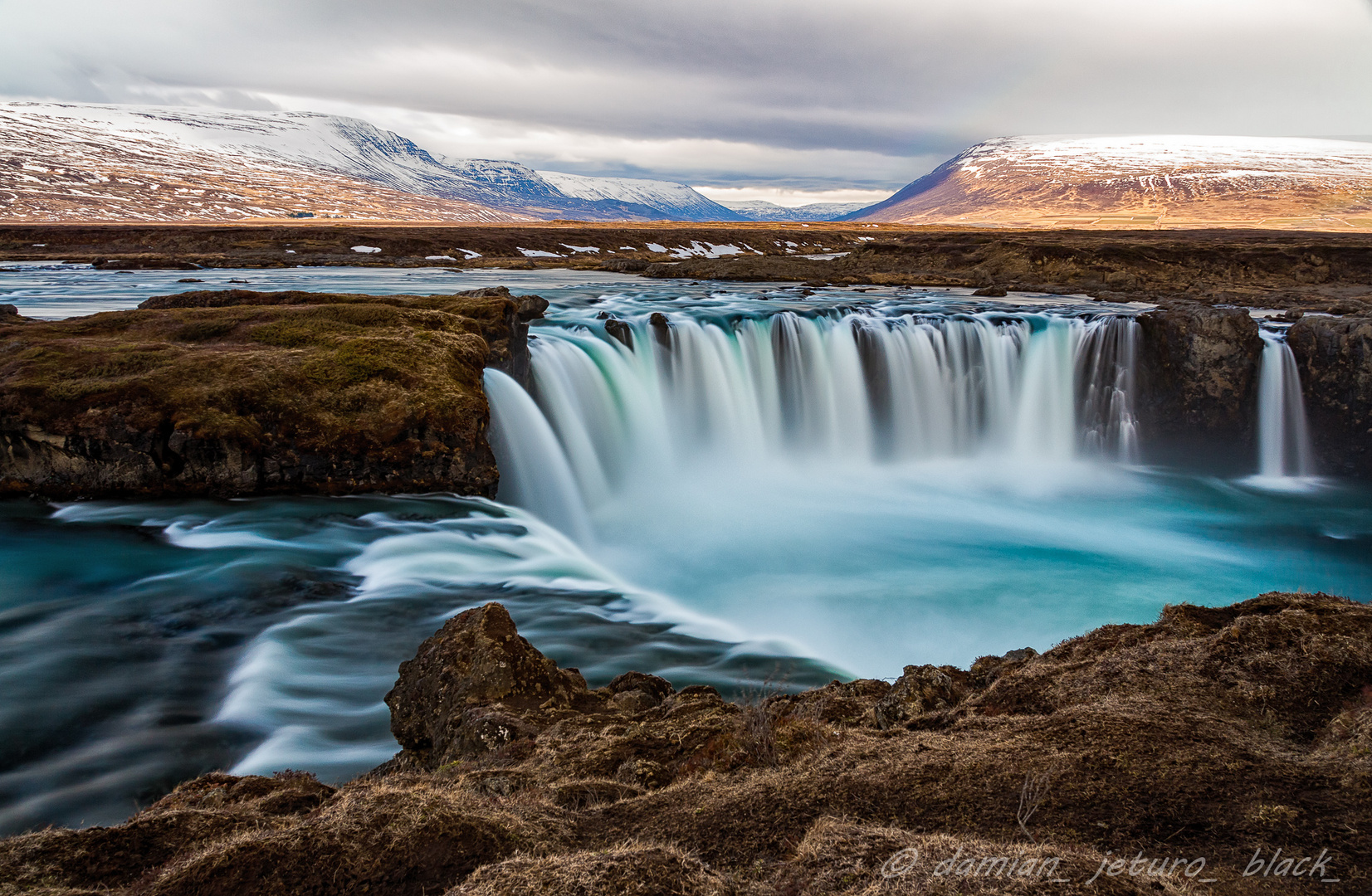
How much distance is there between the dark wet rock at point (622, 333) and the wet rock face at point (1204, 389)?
1549 cm

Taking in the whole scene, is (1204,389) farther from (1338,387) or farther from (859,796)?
(859,796)

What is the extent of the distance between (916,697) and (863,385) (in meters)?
19.2

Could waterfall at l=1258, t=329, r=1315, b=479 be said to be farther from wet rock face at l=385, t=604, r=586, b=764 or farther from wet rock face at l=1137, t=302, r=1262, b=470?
wet rock face at l=385, t=604, r=586, b=764

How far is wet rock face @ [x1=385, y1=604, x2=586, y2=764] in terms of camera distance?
576 centimetres

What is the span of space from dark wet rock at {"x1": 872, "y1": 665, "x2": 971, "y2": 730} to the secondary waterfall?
44.9ft

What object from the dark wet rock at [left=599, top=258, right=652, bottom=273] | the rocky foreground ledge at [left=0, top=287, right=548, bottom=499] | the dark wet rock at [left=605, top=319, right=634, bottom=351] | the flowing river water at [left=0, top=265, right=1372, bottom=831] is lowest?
the flowing river water at [left=0, top=265, right=1372, bottom=831]

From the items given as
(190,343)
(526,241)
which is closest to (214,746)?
(190,343)

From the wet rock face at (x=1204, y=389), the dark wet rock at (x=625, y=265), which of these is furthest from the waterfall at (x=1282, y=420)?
the dark wet rock at (x=625, y=265)

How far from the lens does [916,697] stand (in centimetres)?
585

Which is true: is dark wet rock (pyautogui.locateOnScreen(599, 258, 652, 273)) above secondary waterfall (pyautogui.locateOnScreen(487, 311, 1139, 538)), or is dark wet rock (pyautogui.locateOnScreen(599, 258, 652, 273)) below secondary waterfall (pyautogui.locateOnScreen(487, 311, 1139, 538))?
above

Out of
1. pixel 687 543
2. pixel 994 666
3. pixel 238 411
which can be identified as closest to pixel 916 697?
pixel 994 666

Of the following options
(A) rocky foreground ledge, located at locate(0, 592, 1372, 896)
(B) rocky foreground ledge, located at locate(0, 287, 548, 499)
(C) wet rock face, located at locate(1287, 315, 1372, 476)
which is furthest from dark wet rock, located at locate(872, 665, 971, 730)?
(C) wet rock face, located at locate(1287, 315, 1372, 476)

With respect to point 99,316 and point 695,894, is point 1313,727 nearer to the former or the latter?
point 695,894

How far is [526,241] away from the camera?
76500mm
